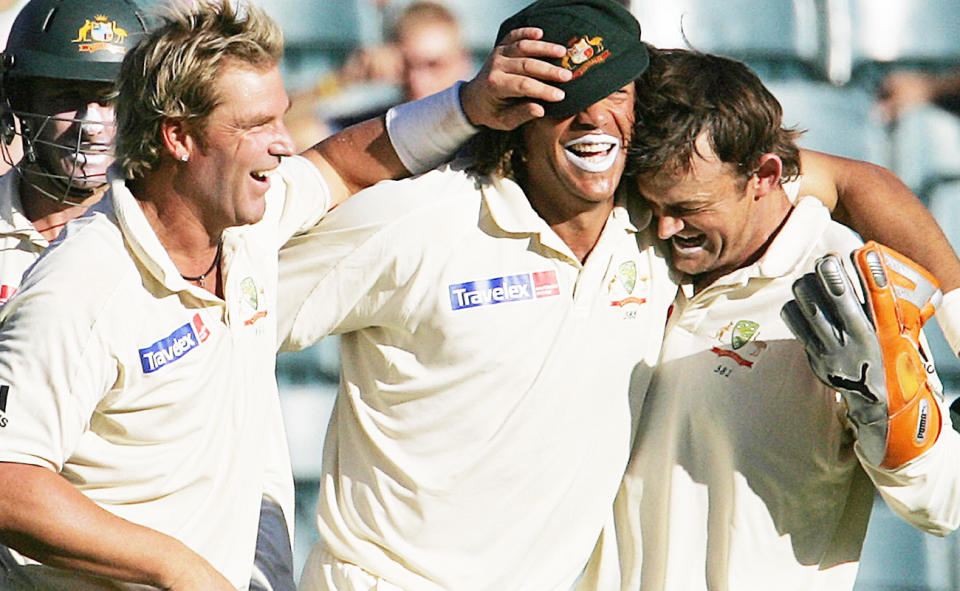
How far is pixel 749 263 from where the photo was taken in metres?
3.17

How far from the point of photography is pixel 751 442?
313cm

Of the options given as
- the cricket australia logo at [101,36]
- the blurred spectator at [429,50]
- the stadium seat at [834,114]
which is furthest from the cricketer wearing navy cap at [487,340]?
the stadium seat at [834,114]

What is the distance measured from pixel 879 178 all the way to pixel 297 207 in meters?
1.23

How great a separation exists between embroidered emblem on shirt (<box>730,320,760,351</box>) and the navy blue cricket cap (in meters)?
0.54

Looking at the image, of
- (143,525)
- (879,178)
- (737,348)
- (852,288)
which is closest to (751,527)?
(737,348)

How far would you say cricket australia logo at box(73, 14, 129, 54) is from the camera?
10.8ft

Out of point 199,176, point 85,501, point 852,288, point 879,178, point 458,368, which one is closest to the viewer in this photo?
point 85,501

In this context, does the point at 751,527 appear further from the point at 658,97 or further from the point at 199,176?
the point at 199,176

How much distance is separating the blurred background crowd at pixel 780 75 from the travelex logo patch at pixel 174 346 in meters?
2.06

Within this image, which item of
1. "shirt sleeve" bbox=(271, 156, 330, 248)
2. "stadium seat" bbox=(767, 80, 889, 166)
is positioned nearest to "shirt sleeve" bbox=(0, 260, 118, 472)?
"shirt sleeve" bbox=(271, 156, 330, 248)

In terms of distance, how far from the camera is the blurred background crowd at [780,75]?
4.64 m

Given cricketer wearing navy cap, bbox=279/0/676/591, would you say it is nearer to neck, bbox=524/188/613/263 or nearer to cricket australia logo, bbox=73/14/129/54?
neck, bbox=524/188/613/263

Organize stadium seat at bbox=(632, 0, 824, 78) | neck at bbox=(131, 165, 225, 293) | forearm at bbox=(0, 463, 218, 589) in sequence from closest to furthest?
forearm at bbox=(0, 463, 218, 589) → neck at bbox=(131, 165, 225, 293) → stadium seat at bbox=(632, 0, 824, 78)

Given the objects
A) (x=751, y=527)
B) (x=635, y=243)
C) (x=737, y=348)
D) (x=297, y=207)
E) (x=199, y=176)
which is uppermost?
(x=199, y=176)
